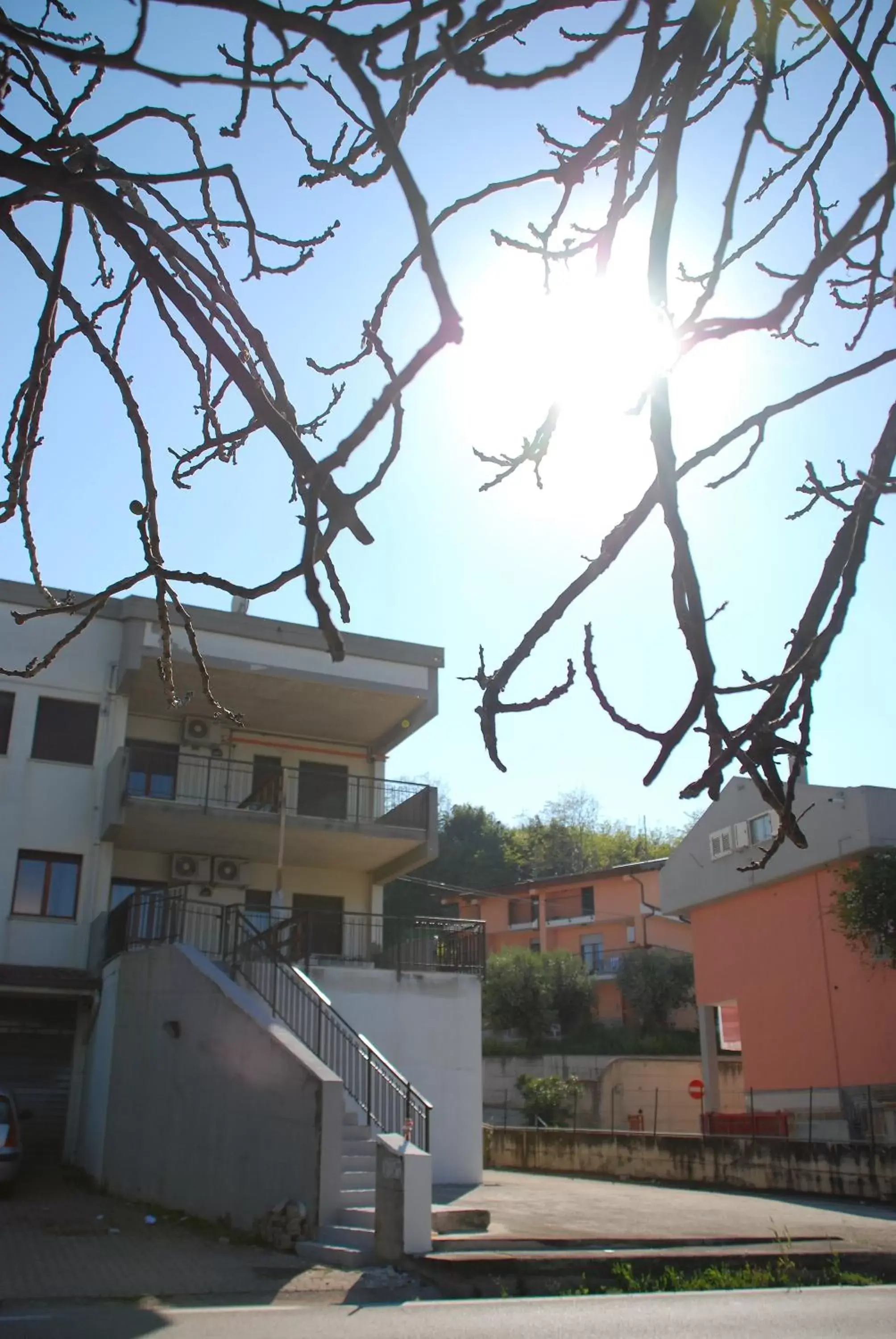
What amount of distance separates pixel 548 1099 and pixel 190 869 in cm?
1286

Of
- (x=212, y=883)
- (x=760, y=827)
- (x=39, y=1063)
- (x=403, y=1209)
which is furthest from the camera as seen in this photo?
(x=760, y=827)

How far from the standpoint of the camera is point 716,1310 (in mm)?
8391

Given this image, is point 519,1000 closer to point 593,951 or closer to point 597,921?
point 593,951

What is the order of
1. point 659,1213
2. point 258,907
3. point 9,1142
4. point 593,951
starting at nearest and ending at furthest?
point 659,1213
point 9,1142
point 258,907
point 593,951

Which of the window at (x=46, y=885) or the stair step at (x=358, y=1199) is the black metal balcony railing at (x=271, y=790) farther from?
the stair step at (x=358, y=1199)

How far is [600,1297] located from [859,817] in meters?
14.3

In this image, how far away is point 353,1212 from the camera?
11320 millimetres

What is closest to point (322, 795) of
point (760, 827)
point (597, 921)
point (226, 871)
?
point (226, 871)

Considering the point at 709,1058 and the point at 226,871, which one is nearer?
the point at 226,871

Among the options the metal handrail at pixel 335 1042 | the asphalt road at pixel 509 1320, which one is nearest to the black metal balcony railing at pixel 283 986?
the metal handrail at pixel 335 1042

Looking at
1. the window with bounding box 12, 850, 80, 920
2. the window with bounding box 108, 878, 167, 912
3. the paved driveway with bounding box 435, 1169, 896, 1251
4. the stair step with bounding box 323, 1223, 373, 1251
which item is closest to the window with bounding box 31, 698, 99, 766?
the window with bounding box 12, 850, 80, 920

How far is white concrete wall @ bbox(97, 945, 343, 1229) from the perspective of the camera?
11.8m

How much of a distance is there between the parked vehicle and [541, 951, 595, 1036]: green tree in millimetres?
27319

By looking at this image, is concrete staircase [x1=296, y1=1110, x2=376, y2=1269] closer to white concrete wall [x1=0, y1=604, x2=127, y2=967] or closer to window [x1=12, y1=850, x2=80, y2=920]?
white concrete wall [x1=0, y1=604, x2=127, y2=967]
